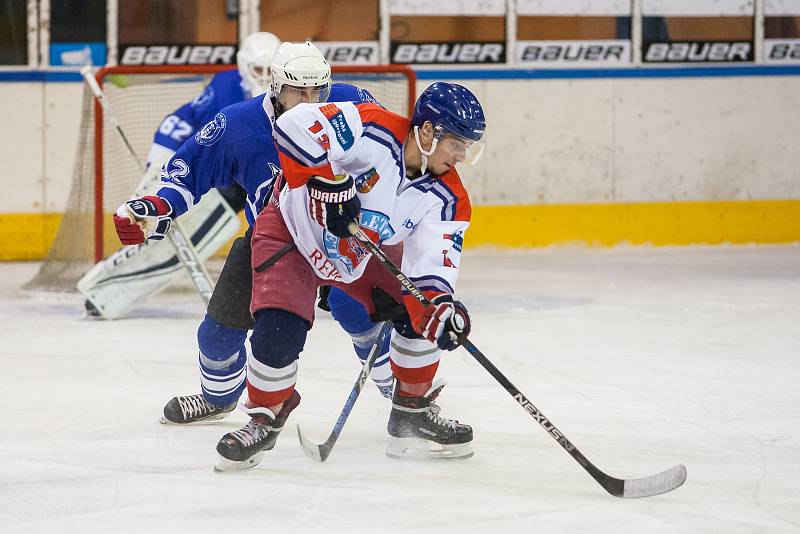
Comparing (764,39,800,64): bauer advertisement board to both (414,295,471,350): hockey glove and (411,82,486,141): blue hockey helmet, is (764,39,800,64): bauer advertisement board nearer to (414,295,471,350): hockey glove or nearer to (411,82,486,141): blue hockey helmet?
(411,82,486,141): blue hockey helmet

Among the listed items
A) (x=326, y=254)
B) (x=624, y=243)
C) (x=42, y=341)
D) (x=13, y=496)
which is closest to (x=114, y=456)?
(x=13, y=496)

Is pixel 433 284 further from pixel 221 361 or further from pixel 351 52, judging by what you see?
pixel 351 52

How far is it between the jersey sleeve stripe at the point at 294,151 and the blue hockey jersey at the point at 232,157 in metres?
0.42

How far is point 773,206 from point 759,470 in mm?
5555

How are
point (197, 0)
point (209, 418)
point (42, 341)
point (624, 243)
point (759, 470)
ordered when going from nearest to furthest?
point (759, 470) < point (209, 418) < point (42, 341) < point (197, 0) < point (624, 243)

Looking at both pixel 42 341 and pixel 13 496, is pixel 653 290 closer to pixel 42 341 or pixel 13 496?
pixel 42 341

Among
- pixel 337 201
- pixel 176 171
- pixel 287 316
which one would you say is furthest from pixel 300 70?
pixel 287 316

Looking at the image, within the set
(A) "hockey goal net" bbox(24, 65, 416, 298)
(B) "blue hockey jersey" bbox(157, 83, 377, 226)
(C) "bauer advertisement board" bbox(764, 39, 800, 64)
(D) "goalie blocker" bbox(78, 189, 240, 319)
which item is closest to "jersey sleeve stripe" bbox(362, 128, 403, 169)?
(B) "blue hockey jersey" bbox(157, 83, 377, 226)

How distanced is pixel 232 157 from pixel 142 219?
1.18 ft

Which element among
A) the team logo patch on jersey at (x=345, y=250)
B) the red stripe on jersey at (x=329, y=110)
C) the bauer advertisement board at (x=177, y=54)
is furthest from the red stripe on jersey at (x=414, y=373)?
the bauer advertisement board at (x=177, y=54)

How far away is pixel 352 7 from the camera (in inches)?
293

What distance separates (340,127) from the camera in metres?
2.69

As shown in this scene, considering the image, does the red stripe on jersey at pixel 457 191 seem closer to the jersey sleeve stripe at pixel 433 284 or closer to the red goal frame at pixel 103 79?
the jersey sleeve stripe at pixel 433 284

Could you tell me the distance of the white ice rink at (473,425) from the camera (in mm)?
2402
